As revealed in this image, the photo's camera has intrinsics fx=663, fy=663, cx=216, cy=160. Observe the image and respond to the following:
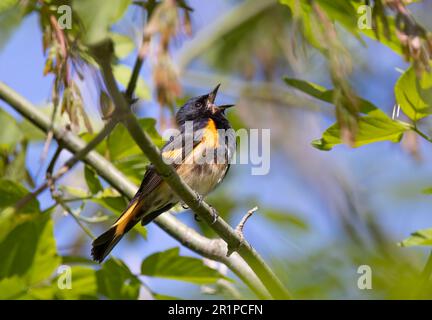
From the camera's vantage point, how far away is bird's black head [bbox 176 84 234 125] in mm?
4082

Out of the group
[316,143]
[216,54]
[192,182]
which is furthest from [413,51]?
[216,54]

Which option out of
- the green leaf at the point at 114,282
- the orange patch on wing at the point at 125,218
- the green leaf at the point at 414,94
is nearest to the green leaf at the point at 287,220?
the green leaf at the point at 414,94

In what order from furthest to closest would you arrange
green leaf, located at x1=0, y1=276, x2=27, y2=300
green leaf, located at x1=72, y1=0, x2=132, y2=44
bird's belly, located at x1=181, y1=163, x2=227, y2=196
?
bird's belly, located at x1=181, y1=163, x2=227, y2=196 < green leaf, located at x1=0, y1=276, x2=27, y2=300 < green leaf, located at x1=72, y1=0, x2=132, y2=44

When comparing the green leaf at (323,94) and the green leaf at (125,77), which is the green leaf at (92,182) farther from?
the green leaf at (323,94)

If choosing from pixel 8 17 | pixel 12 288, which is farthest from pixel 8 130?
pixel 12 288

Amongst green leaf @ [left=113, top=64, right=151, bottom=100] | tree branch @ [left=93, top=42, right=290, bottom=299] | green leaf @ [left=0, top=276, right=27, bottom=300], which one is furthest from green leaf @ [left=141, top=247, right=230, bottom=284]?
green leaf @ [left=113, top=64, right=151, bottom=100]

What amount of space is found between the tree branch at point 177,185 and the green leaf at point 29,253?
62cm

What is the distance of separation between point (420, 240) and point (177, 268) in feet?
3.23

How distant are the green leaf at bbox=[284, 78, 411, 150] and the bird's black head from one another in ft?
6.34

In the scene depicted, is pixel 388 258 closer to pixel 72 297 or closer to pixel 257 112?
pixel 72 297

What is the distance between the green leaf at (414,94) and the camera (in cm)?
204

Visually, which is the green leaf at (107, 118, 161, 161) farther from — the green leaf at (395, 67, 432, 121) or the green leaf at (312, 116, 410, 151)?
the green leaf at (395, 67, 432, 121)

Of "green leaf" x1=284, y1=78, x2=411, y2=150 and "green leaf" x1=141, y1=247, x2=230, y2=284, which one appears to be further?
"green leaf" x1=141, y1=247, x2=230, y2=284
